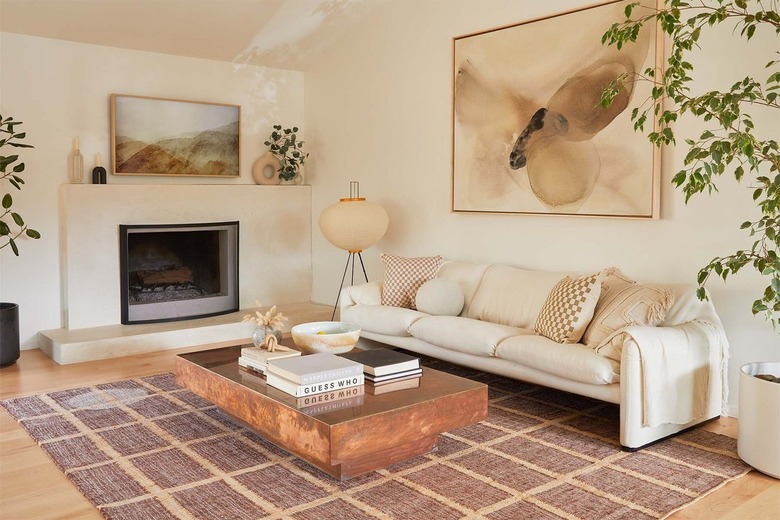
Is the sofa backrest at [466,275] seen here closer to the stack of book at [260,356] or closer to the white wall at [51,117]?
the stack of book at [260,356]

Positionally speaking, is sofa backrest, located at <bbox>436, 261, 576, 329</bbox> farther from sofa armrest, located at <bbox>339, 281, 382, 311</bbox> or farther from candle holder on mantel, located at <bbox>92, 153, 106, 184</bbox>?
candle holder on mantel, located at <bbox>92, 153, 106, 184</bbox>

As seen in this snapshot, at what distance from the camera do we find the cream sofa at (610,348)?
3.20 meters

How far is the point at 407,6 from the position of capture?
564 cm

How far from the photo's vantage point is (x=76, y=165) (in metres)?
5.37

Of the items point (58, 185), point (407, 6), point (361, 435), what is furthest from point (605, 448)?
point (58, 185)

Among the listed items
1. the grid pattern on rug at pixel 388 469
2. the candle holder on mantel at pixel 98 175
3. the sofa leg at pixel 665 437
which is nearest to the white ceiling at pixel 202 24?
the candle holder on mantel at pixel 98 175

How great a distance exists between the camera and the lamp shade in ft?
17.7

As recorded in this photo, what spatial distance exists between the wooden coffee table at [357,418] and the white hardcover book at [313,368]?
0.30ft

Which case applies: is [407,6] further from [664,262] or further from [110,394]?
[110,394]

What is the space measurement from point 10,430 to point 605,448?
2869 mm

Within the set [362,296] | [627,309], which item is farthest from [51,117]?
[627,309]

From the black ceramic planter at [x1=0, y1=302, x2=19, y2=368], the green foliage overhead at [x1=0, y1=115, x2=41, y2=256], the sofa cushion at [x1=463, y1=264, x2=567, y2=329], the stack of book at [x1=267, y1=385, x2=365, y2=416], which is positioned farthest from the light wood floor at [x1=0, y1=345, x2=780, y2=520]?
the green foliage overhead at [x1=0, y1=115, x2=41, y2=256]

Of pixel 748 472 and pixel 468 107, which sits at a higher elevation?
pixel 468 107

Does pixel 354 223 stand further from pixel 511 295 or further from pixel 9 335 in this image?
pixel 9 335
